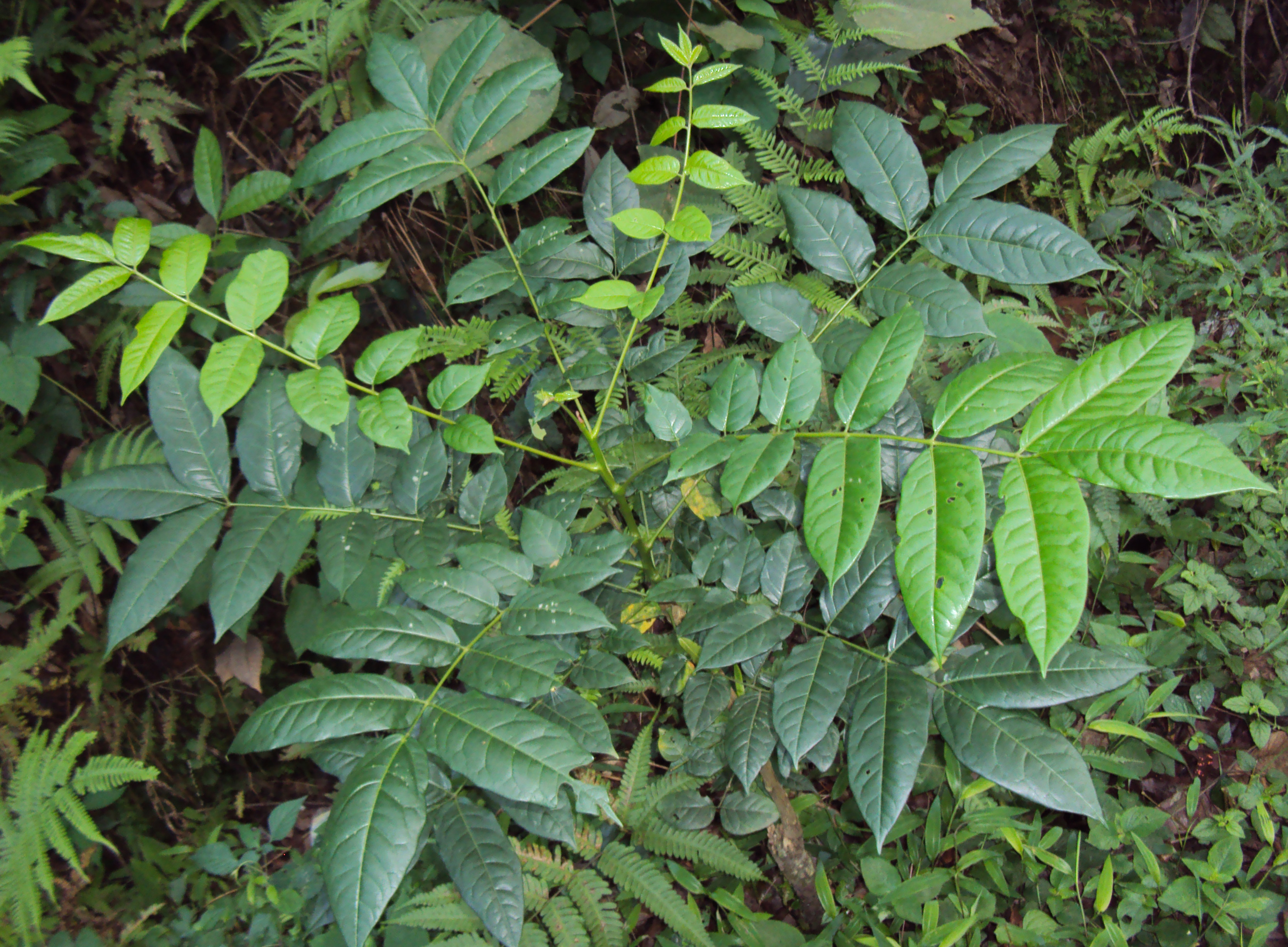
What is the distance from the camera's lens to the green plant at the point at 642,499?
986 millimetres

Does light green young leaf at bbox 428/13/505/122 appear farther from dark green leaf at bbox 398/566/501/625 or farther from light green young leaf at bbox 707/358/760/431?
dark green leaf at bbox 398/566/501/625

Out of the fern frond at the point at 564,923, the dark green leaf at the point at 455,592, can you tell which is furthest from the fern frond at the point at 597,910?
the dark green leaf at the point at 455,592

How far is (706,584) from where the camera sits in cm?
163

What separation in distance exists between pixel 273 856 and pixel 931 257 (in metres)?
3.39

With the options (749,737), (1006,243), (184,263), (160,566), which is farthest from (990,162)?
(160,566)

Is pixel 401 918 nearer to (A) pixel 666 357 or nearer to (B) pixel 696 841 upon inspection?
(B) pixel 696 841

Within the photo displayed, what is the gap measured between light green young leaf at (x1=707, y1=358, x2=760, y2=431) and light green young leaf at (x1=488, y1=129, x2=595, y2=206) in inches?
21.0

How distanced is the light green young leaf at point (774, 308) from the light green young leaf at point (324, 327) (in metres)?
0.77

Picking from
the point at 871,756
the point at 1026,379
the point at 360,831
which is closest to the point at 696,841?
the point at 871,756

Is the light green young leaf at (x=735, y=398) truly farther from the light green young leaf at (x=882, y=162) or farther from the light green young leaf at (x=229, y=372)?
the light green young leaf at (x=229, y=372)

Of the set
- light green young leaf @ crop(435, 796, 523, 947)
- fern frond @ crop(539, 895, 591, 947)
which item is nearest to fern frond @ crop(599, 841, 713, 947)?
fern frond @ crop(539, 895, 591, 947)

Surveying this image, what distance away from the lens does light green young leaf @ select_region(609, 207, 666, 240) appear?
134cm

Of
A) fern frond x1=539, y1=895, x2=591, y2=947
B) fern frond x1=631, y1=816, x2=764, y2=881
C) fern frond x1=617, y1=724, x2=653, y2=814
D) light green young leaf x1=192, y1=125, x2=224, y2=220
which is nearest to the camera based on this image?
fern frond x1=539, y1=895, x2=591, y2=947

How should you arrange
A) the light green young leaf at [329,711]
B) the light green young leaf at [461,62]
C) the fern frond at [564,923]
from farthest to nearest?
the fern frond at [564,923] → the light green young leaf at [461,62] → the light green young leaf at [329,711]
